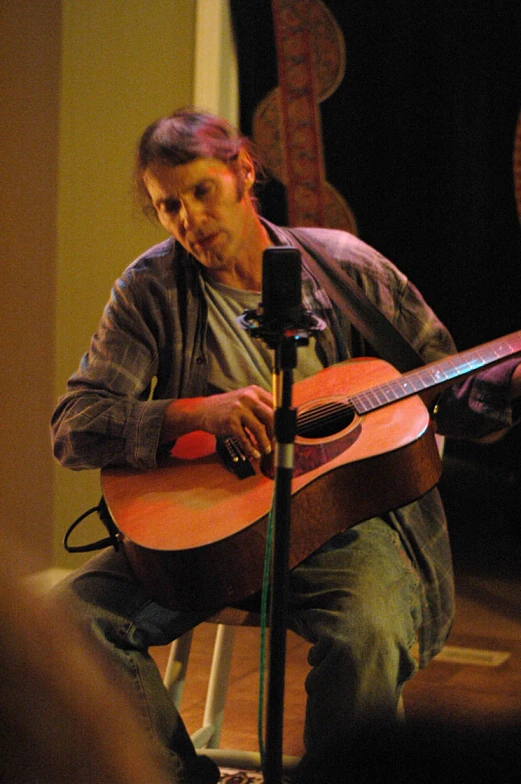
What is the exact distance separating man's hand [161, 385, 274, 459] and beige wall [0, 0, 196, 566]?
158 centimetres

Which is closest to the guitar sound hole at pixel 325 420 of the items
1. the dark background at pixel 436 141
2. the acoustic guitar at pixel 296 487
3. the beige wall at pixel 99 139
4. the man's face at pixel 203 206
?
the acoustic guitar at pixel 296 487

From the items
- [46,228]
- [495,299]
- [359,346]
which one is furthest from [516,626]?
[46,228]

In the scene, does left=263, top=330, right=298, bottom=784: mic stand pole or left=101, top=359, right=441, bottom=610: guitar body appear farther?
left=101, top=359, right=441, bottom=610: guitar body

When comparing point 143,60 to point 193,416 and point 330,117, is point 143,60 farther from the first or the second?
point 193,416

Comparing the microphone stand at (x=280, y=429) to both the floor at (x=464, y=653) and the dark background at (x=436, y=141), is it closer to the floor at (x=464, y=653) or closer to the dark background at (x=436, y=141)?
the floor at (x=464, y=653)

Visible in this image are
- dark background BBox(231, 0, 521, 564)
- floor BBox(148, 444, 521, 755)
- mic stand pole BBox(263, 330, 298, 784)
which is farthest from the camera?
dark background BBox(231, 0, 521, 564)

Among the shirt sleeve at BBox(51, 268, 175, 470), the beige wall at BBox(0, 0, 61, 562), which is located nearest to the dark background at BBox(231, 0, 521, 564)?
the beige wall at BBox(0, 0, 61, 562)

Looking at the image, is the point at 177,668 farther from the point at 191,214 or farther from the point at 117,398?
the point at 191,214

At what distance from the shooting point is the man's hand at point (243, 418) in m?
1.66

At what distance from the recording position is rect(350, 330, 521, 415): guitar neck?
5.49ft

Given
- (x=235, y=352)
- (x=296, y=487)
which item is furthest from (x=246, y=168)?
(x=296, y=487)

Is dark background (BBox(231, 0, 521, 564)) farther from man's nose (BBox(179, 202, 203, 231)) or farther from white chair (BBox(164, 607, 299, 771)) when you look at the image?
white chair (BBox(164, 607, 299, 771))

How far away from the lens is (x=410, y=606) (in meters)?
1.70

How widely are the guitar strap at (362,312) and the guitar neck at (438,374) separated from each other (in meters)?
0.09
